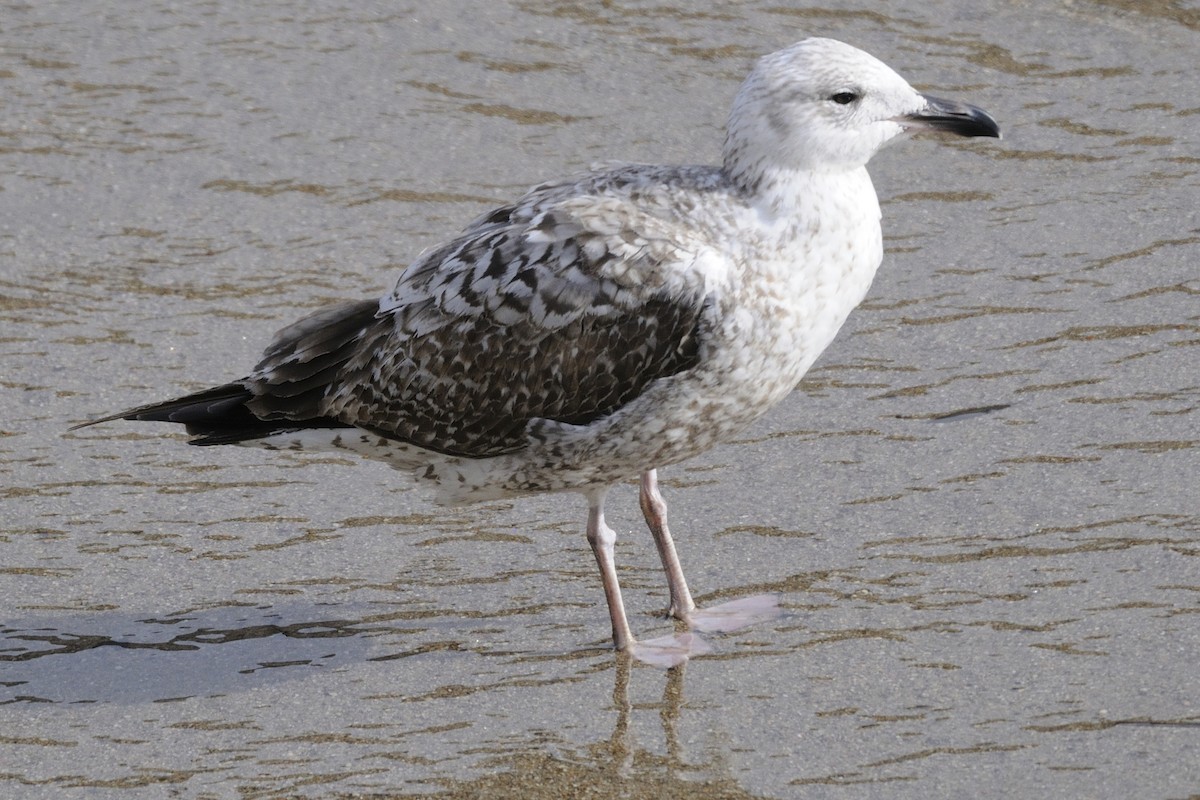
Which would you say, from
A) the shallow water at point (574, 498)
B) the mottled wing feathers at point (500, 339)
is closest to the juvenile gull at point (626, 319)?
the mottled wing feathers at point (500, 339)

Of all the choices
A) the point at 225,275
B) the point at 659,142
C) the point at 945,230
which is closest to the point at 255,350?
the point at 225,275

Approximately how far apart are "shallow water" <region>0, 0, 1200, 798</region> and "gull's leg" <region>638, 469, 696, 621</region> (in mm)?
162

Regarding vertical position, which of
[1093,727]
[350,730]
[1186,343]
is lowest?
[350,730]

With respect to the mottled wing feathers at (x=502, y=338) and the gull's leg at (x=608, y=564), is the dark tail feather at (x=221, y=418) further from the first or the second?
the gull's leg at (x=608, y=564)

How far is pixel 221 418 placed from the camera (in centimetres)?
584

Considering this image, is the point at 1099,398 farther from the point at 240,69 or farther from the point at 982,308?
the point at 240,69

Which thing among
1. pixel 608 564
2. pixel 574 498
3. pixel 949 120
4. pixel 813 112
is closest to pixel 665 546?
pixel 608 564

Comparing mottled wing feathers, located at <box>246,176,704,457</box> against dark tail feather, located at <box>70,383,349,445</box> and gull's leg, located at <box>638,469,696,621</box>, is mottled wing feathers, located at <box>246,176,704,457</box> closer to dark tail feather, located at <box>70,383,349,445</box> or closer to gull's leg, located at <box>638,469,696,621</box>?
dark tail feather, located at <box>70,383,349,445</box>

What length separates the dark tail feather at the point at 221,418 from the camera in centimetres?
582

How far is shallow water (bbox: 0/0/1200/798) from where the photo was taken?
4898mm

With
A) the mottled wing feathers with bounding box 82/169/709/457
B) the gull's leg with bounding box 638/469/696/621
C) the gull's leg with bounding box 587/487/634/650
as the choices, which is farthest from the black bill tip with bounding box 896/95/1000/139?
the gull's leg with bounding box 587/487/634/650

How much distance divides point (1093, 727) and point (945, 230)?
3414 millimetres

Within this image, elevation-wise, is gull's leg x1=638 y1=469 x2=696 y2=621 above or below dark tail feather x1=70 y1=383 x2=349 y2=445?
below

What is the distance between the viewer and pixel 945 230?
303 inches
